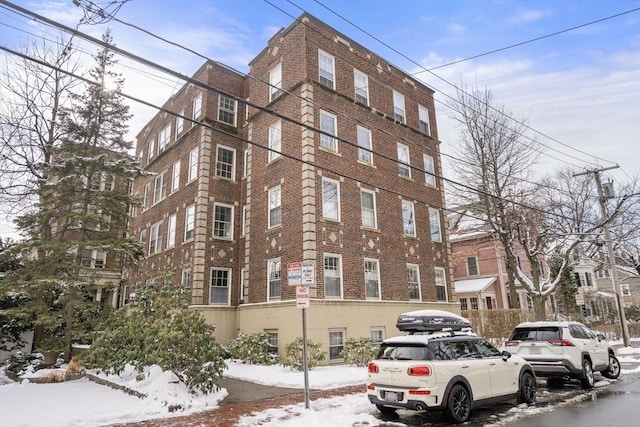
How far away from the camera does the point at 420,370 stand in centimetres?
780

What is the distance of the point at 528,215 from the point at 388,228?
37.4 feet

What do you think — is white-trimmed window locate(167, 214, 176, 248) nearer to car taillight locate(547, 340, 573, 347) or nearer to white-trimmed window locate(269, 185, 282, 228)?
white-trimmed window locate(269, 185, 282, 228)

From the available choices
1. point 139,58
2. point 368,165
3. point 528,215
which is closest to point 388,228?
point 368,165

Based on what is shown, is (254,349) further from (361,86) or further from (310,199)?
(361,86)

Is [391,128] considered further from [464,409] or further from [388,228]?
[464,409]

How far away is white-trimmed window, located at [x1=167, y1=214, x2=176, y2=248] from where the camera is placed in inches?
937

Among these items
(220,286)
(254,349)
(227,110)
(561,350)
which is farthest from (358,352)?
(227,110)

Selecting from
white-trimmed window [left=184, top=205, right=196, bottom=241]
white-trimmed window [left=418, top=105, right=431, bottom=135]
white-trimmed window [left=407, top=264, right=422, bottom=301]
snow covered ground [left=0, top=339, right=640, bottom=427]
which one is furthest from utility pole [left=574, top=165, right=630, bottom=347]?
white-trimmed window [left=184, top=205, right=196, bottom=241]

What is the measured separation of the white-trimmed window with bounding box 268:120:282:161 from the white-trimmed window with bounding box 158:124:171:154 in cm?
1018

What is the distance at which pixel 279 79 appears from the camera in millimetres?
21062

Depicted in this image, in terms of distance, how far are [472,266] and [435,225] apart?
18.4 meters

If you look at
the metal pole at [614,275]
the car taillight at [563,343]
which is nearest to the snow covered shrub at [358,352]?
the car taillight at [563,343]

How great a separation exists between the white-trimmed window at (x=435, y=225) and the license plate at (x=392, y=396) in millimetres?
16407

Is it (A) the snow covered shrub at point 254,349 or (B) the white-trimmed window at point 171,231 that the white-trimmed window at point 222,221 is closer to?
(B) the white-trimmed window at point 171,231
